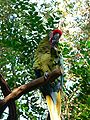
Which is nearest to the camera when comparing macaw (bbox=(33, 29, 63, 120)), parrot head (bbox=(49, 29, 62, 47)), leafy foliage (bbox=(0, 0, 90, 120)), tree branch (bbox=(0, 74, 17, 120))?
tree branch (bbox=(0, 74, 17, 120))

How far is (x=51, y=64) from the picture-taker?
371 centimetres

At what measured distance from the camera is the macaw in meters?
3.47

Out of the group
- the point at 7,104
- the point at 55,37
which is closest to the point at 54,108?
the point at 7,104

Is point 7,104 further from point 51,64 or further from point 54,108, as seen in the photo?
point 51,64

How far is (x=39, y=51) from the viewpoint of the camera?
3.83 m

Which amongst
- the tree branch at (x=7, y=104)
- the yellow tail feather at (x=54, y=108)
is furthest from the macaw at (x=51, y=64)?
the tree branch at (x=7, y=104)

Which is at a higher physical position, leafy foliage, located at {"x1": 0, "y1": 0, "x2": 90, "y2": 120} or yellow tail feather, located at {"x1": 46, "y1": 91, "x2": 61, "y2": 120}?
leafy foliage, located at {"x1": 0, "y1": 0, "x2": 90, "y2": 120}

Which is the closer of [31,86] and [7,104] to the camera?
[31,86]

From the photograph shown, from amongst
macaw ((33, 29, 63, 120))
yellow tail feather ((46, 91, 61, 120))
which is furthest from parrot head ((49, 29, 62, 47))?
yellow tail feather ((46, 91, 61, 120))

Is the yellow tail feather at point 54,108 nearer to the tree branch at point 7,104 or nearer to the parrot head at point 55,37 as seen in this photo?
the tree branch at point 7,104

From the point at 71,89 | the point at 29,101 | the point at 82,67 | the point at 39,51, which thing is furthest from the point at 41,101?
the point at 39,51

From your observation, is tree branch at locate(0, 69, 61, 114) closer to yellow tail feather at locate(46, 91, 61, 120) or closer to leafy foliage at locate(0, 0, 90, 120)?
yellow tail feather at locate(46, 91, 61, 120)

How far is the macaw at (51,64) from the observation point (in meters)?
3.47

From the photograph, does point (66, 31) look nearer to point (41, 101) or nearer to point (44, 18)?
point (44, 18)
